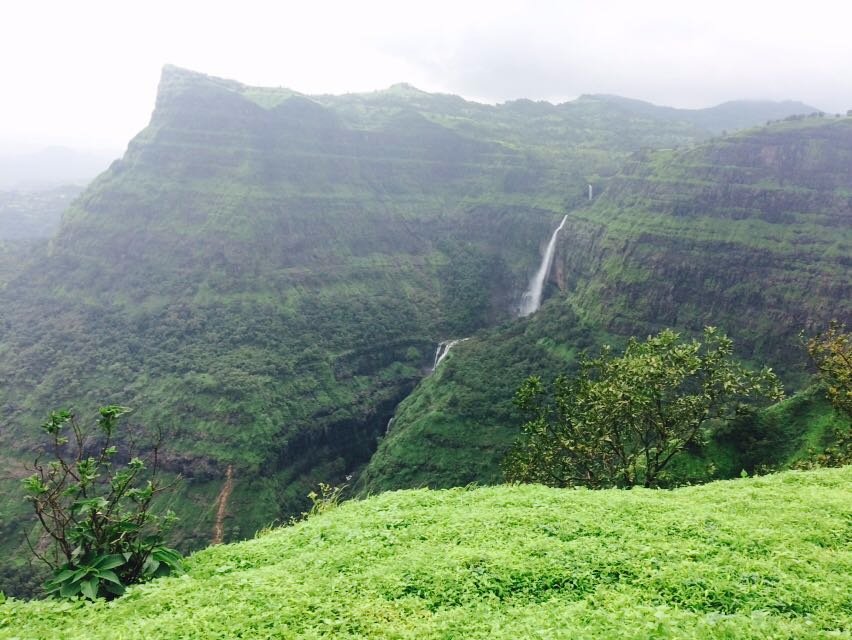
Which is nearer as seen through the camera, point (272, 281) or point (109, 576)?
point (109, 576)

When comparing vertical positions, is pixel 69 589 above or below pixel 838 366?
above

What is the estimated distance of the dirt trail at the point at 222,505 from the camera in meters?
56.4

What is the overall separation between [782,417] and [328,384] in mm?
59606

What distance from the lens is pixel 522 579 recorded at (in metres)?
8.35

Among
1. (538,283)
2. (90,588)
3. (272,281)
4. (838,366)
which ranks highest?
(90,588)

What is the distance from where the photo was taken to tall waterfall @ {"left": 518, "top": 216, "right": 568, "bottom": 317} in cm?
10338

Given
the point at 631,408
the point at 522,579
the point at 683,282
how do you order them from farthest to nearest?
the point at 683,282 → the point at 631,408 → the point at 522,579

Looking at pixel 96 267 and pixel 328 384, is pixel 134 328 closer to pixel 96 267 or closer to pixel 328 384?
pixel 96 267

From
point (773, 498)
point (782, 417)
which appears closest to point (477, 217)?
point (782, 417)

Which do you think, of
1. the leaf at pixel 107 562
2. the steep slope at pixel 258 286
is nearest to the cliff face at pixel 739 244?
the steep slope at pixel 258 286

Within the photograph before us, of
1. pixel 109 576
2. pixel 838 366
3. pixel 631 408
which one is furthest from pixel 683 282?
pixel 109 576

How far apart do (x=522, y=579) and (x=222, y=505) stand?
5900 cm

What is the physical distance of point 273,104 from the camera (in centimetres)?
12550

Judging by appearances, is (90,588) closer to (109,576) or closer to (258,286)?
(109,576)
